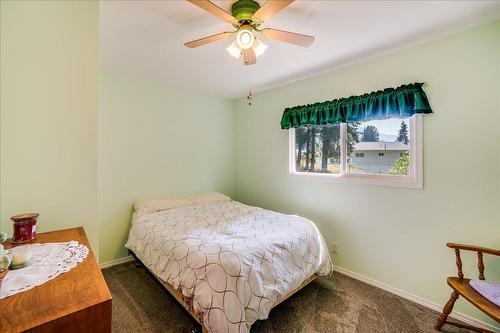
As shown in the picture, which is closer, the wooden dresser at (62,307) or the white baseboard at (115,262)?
the wooden dresser at (62,307)

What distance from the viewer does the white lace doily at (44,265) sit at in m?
0.75

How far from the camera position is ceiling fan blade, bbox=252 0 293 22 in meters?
1.28

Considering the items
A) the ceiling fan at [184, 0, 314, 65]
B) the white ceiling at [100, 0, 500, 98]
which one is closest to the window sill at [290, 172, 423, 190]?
the white ceiling at [100, 0, 500, 98]

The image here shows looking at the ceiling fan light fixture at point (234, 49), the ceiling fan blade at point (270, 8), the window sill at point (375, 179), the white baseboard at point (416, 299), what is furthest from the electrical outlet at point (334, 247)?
the ceiling fan blade at point (270, 8)

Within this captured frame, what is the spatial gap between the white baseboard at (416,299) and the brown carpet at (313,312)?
6 centimetres

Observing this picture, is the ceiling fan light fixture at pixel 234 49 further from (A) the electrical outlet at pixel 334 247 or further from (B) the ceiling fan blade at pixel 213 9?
(A) the electrical outlet at pixel 334 247

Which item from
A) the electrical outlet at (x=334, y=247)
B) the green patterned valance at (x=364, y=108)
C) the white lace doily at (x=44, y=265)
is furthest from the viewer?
the electrical outlet at (x=334, y=247)

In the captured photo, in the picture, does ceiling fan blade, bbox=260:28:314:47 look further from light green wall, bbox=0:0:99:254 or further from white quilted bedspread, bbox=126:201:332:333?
white quilted bedspread, bbox=126:201:332:333

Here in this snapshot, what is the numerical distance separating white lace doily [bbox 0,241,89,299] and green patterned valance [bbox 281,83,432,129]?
8.42ft

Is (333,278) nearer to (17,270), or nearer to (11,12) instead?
(17,270)

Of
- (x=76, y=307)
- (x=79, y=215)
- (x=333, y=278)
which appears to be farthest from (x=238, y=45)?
A: (x=333, y=278)

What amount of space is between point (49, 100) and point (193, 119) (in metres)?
2.43

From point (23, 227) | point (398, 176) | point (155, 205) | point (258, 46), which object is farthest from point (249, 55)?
point (155, 205)

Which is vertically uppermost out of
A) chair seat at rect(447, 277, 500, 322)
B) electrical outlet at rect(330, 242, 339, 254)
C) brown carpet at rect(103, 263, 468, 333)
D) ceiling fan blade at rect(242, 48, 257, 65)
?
ceiling fan blade at rect(242, 48, 257, 65)
